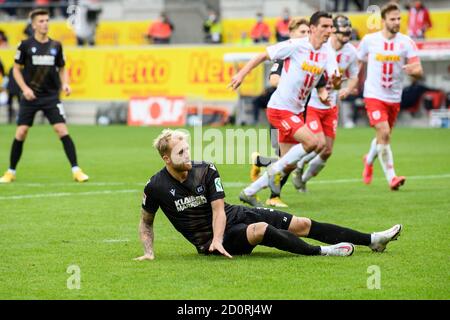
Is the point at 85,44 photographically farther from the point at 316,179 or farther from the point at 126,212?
the point at 126,212

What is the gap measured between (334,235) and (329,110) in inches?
218

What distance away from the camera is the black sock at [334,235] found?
27.9 feet

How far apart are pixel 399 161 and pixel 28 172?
23.3 feet

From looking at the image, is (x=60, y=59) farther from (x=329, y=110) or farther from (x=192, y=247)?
(x=192, y=247)

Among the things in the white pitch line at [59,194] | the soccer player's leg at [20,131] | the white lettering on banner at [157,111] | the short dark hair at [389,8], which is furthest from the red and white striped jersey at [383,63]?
the white lettering on banner at [157,111]

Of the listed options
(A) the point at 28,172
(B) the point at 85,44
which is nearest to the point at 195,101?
(B) the point at 85,44

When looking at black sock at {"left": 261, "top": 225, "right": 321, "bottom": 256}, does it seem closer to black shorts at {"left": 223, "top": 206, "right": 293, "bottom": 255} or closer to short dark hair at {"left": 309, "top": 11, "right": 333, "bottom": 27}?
black shorts at {"left": 223, "top": 206, "right": 293, "bottom": 255}

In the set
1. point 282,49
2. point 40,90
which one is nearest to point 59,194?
point 40,90

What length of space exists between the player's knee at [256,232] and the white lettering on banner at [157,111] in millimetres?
25172

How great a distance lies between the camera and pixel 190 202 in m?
8.20

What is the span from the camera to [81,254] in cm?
868

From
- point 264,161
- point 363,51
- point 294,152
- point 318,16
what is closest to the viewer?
point 318,16

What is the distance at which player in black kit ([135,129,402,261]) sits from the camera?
26.5ft

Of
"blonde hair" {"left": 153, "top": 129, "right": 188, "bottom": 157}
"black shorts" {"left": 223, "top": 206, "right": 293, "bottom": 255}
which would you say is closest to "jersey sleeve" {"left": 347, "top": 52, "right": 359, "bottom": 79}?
"black shorts" {"left": 223, "top": 206, "right": 293, "bottom": 255}
